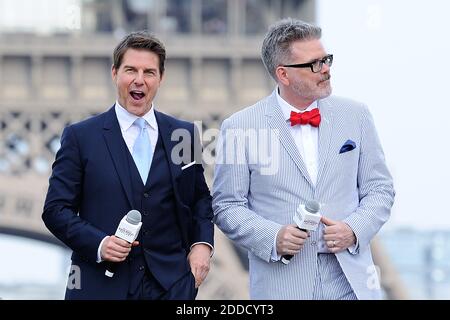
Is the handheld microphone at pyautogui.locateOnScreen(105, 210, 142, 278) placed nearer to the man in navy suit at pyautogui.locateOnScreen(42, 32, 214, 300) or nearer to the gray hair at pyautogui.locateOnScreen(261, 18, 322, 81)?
the man in navy suit at pyautogui.locateOnScreen(42, 32, 214, 300)

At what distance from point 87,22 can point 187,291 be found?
2108 centimetres

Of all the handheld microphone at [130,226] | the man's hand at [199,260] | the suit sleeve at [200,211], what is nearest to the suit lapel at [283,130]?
the suit sleeve at [200,211]

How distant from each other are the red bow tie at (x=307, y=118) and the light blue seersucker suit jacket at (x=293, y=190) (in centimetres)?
5

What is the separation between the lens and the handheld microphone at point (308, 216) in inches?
231

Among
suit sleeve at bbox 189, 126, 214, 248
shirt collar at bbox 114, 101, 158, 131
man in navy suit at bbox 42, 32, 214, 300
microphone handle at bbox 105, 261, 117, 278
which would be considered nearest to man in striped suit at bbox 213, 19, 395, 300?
suit sleeve at bbox 189, 126, 214, 248

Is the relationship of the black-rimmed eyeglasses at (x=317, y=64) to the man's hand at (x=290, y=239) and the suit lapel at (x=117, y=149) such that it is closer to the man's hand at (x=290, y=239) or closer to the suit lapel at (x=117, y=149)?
the man's hand at (x=290, y=239)

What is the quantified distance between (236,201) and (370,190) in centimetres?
60

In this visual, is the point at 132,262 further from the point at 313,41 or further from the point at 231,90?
the point at 231,90

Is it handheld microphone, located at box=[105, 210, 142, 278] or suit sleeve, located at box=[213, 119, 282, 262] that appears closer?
handheld microphone, located at box=[105, 210, 142, 278]

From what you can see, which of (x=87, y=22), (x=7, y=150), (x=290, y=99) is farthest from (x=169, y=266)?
(x=87, y=22)

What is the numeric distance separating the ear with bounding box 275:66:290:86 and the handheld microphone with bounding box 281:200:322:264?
661 millimetres

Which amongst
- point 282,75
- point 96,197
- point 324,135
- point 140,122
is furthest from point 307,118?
point 96,197

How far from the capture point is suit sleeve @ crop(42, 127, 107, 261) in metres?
5.91

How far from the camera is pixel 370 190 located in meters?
6.27
